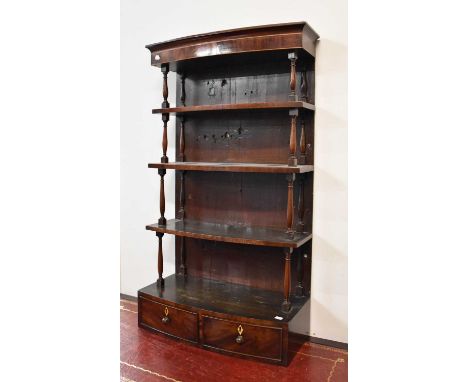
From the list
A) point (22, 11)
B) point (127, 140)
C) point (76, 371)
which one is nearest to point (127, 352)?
point (127, 140)

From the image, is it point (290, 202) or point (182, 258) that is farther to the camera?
point (182, 258)

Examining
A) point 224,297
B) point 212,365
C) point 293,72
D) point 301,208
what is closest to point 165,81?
point 293,72

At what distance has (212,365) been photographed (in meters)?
2.29

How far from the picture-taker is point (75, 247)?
36 cm

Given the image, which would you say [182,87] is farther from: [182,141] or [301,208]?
[301,208]

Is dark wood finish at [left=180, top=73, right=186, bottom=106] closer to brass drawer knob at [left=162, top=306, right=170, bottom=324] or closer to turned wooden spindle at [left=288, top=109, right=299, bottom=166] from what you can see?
turned wooden spindle at [left=288, top=109, right=299, bottom=166]

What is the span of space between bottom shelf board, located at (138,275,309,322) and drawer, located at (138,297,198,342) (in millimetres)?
61

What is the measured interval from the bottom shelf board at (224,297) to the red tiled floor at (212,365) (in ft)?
0.76

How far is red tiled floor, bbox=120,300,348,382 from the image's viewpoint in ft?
7.09

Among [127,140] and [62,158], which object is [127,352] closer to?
[127,140]

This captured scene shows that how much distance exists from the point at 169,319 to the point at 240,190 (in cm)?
103
